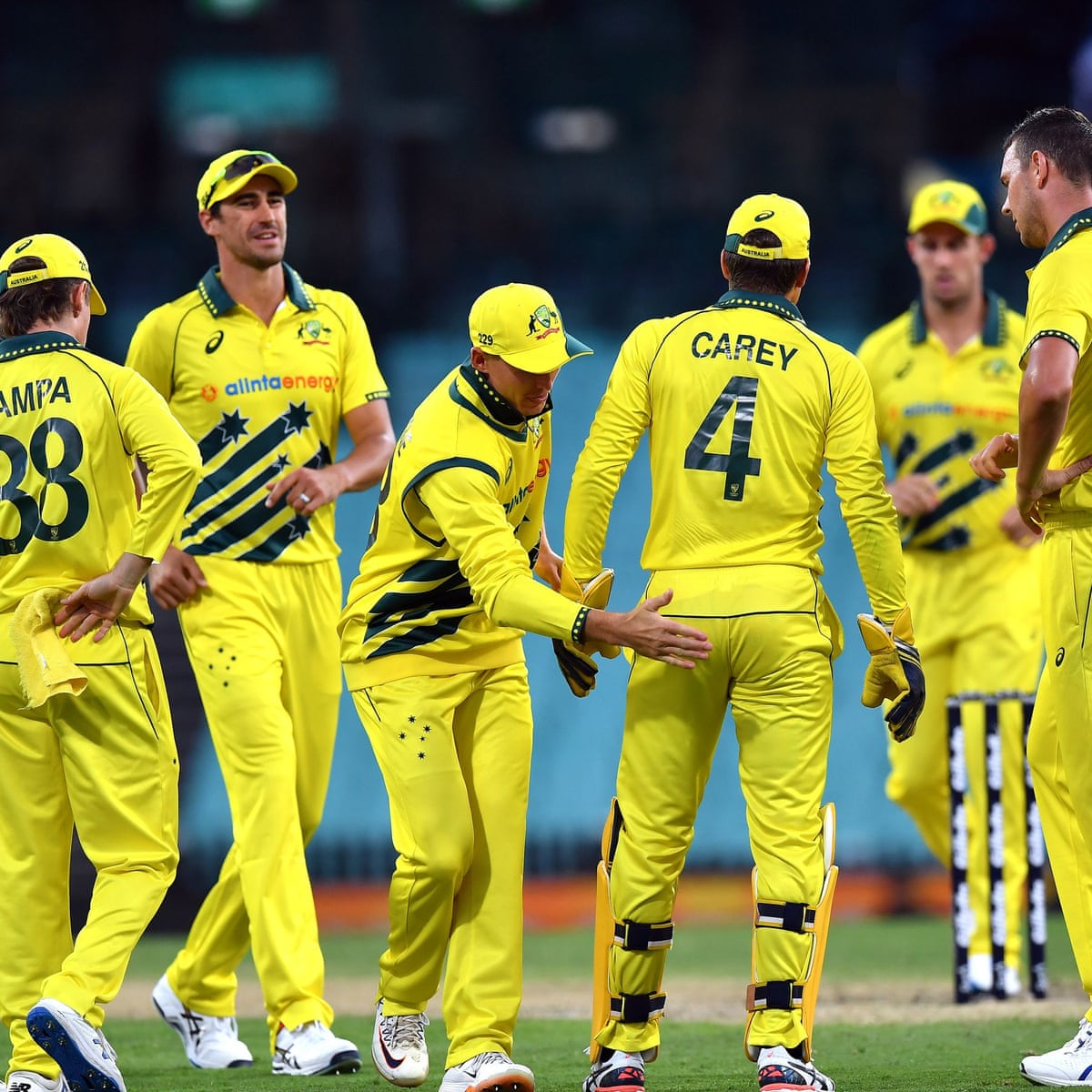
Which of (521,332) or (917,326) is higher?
(917,326)

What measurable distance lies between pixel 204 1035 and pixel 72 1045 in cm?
129

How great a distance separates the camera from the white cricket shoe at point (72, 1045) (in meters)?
5.09

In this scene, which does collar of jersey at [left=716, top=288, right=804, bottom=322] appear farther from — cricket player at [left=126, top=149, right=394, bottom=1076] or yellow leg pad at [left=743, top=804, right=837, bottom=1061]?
cricket player at [left=126, top=149, right=394, bottom=1076]

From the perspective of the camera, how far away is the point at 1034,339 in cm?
502

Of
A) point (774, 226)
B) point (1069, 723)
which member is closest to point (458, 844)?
point (1069, 723)

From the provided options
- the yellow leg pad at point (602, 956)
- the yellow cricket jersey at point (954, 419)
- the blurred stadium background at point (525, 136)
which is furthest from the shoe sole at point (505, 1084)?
the blurred stadium background at point (525, 136)

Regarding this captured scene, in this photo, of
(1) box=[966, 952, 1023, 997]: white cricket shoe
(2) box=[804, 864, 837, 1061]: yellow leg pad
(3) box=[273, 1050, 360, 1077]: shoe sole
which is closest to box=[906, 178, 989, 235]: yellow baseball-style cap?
(1) box=[966, 952, 1023, 997]: white cricket shoe

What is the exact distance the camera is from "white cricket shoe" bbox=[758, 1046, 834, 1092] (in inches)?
193

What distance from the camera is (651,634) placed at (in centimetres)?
489

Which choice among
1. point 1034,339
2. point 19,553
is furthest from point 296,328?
point 1034,339

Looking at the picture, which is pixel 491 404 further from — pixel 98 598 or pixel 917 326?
pixel 917 326

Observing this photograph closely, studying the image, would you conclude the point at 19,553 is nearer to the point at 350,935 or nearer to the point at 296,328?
the point at 296,328

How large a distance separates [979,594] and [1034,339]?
117 inches

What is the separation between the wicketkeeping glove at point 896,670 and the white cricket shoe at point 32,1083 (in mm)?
2442
